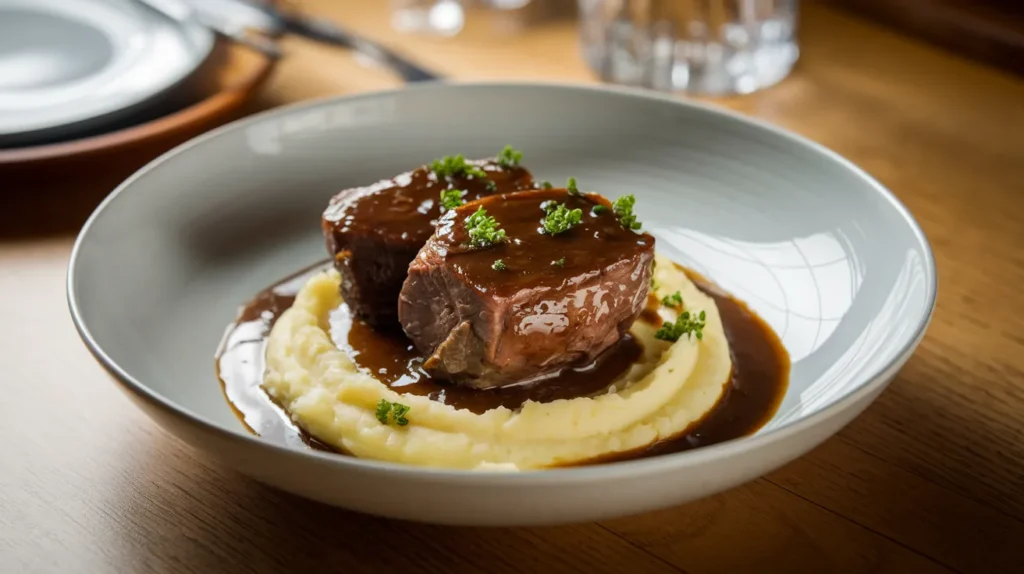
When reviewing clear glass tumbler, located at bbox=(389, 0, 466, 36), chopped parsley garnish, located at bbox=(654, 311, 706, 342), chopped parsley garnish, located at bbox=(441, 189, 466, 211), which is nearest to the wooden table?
chopped parsley garnish, located at bbox=(654, 311, 706, 342)

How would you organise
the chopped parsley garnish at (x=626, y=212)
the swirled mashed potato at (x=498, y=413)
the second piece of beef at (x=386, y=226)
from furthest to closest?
the second piece of beef at (x=386, y=226) → the chopped parsley garnish at (x=626, y=212) → the swirled mashed potato at (x=498, y=413)

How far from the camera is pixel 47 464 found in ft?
10.2

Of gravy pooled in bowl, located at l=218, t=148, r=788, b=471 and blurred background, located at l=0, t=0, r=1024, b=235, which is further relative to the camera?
blurred background, located at l=0, t=0, r=1024, b=235

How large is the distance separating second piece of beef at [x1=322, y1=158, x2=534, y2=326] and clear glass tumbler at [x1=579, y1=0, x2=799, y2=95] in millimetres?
2176

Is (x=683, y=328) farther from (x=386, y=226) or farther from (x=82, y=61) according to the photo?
(x=82, y=61)

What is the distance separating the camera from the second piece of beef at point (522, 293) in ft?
10.0

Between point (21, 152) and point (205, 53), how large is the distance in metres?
1.06

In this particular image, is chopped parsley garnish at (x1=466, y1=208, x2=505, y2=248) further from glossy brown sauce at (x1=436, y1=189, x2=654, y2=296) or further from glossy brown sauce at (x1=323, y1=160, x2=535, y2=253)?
glossy brown sauce at (x1=323, y1=160, x2=535, y2=253)

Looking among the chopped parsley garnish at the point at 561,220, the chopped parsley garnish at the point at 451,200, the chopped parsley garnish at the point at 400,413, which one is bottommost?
the chopped parsley garnish at the point at 400,413

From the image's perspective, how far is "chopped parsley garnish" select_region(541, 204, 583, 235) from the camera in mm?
3217

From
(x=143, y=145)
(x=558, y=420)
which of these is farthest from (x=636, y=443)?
(x=143, y=145)

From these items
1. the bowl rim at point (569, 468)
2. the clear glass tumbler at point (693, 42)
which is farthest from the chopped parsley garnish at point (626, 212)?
the clear glass tumbler at point (693, 42)

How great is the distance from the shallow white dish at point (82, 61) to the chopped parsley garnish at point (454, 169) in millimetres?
1722

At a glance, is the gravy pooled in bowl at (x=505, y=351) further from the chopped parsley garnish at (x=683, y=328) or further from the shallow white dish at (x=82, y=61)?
the shallow white dish at (x=82, y=61)
